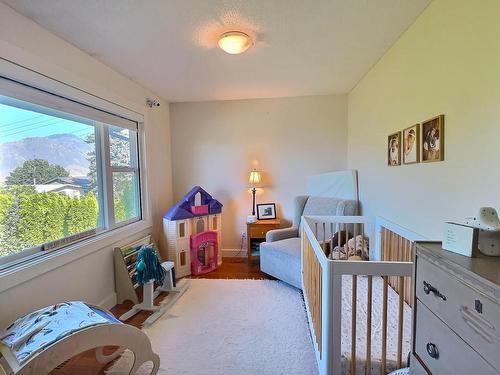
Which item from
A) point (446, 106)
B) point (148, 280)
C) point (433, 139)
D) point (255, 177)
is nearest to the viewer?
point (446, 106)

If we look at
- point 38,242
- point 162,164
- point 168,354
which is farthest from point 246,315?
point 162,164

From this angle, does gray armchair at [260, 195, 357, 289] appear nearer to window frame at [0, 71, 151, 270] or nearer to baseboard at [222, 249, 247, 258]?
baseboard at [222, 249, 247, 258]

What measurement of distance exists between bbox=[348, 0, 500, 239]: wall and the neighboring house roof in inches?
104

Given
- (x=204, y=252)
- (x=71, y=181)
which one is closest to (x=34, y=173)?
(x=71, y=181)

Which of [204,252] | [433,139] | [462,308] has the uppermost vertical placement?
[433,139]

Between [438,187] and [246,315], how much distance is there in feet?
5.78

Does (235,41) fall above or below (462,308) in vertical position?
above

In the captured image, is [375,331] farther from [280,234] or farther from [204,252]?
[204,252]

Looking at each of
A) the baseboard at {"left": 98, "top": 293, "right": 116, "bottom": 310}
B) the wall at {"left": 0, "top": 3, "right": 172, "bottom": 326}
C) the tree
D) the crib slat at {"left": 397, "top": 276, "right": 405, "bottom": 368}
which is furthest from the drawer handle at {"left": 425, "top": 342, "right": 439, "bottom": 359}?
the baseboard at {"left": 98, "top": 293, "right": 116, "bottom": 310}

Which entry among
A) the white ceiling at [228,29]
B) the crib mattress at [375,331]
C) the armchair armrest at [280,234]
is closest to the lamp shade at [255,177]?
the armchair armrest at [280,234]

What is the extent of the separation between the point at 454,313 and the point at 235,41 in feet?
6.32

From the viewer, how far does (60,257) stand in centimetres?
183

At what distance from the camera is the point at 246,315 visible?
222 centimetres

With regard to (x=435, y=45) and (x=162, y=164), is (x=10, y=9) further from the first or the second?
(x=435, y=45)
